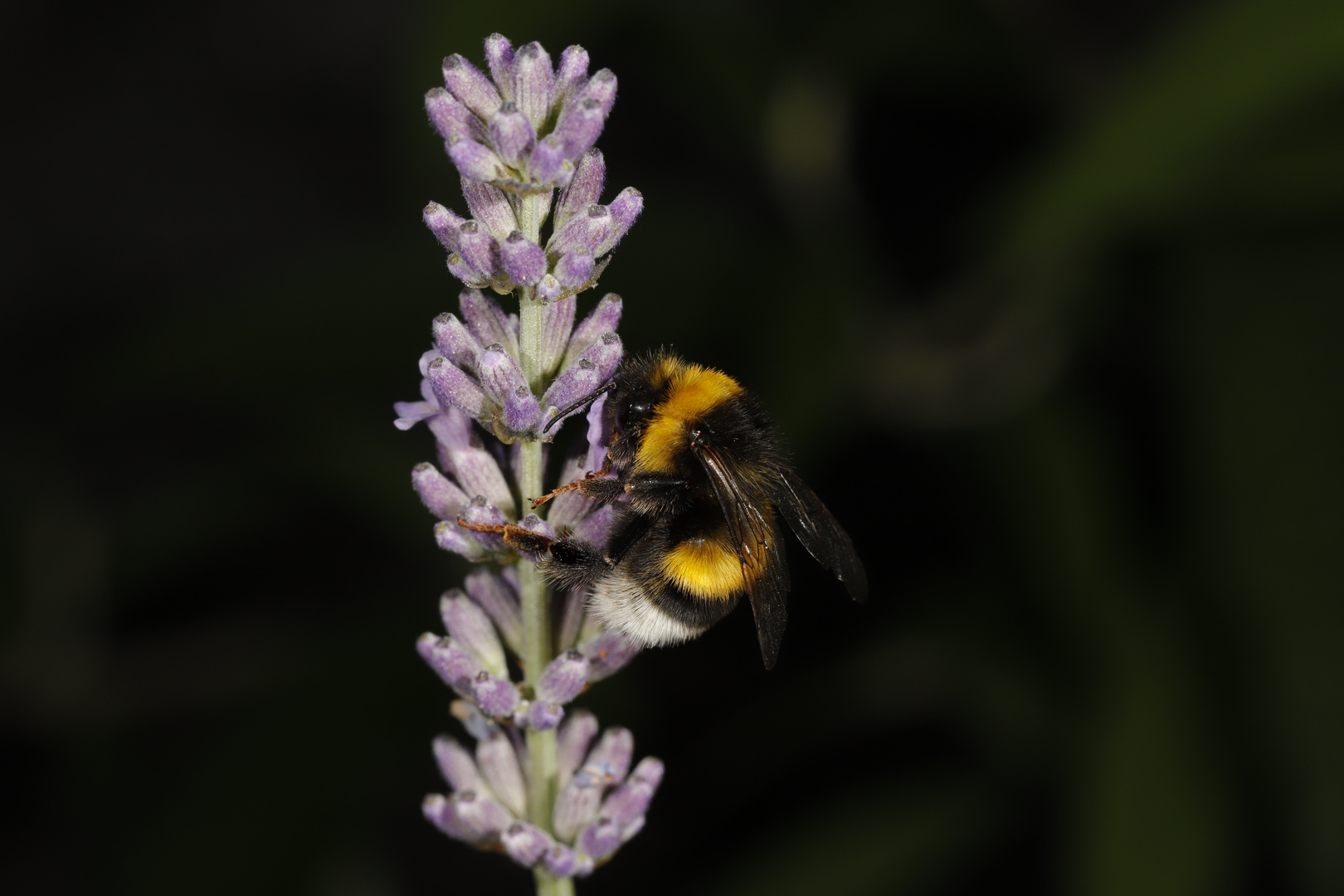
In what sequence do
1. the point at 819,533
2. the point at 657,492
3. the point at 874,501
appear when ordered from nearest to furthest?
1. the point at 657,492
2. the point at 819,533
3. the point at 874,501

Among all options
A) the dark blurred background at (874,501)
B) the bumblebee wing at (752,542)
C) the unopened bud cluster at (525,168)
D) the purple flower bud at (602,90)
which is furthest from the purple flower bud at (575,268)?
the dark blurred background at (874,501)

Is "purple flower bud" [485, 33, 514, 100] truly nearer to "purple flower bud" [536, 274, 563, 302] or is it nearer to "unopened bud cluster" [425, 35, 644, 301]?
"unopened bud cluster" [425, 35, 644, 301]

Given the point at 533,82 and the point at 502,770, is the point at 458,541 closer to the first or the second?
the point at 502,770

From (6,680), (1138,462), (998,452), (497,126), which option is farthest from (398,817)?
(497,126)

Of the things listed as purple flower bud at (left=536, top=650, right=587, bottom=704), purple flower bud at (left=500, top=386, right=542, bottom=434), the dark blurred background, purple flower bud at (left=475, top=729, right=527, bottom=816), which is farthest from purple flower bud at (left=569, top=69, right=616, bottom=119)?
the dark blurred background

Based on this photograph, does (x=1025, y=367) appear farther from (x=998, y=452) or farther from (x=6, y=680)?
(x=6, y=680)

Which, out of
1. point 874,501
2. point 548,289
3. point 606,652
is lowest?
point 874,501

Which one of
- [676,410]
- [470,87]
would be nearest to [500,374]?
[470,87]
